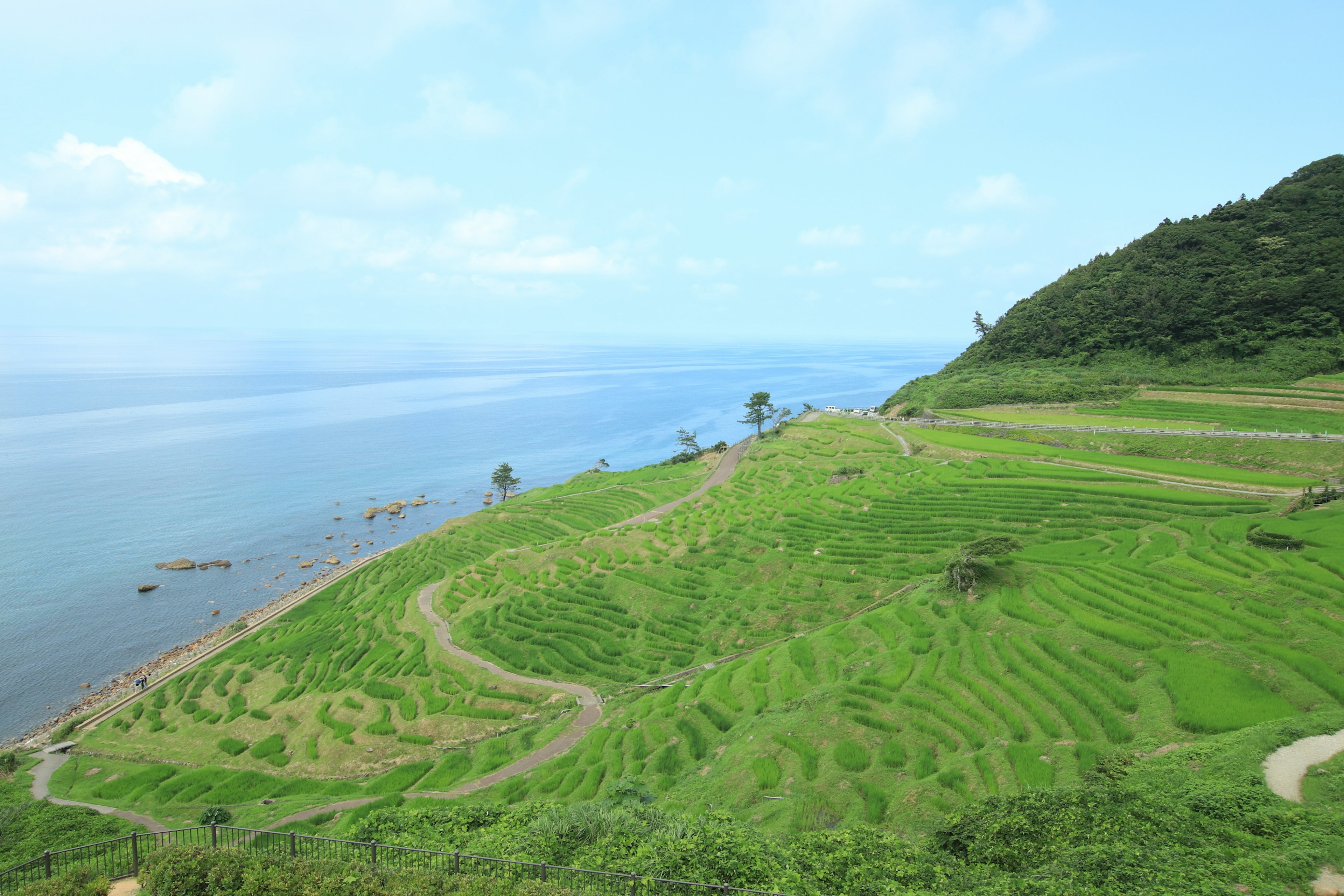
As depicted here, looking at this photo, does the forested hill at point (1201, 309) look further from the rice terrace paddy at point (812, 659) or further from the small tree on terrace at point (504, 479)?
the small tree on terrace at point (504, 479)

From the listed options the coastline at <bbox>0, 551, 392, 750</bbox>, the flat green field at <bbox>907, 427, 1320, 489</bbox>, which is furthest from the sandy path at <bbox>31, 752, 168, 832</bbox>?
the flat green field at <bbox>907, 427, 1320, 489</bbox>

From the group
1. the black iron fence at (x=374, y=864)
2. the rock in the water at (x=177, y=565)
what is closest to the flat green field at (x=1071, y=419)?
the black iron fence at (x=374, y=864)

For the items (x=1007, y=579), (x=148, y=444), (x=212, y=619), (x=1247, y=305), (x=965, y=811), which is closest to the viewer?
(x=965, y=811)

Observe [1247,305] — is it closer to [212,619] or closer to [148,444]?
[212,619]

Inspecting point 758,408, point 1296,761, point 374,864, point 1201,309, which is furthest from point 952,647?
point 1201,309

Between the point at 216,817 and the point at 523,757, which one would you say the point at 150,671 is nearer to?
the point at 216,817

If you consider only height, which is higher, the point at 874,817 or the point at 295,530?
the point at 874,817

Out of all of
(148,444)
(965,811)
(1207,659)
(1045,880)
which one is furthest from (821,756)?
(148,444)
